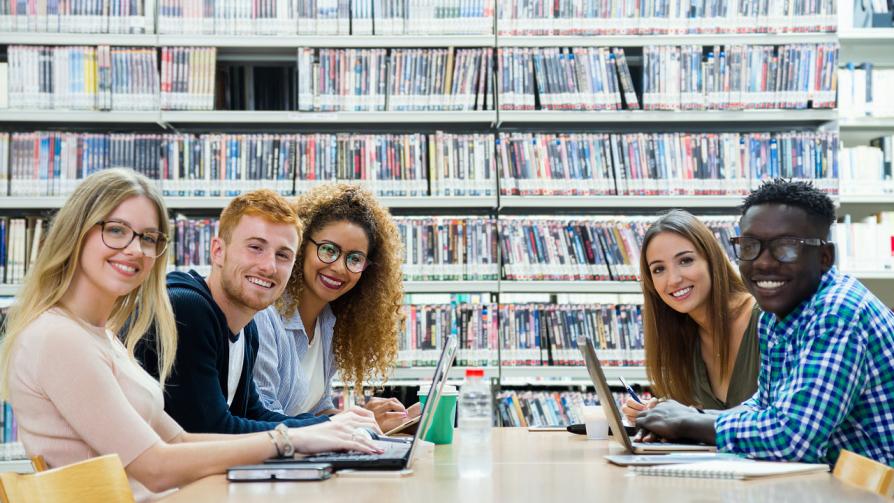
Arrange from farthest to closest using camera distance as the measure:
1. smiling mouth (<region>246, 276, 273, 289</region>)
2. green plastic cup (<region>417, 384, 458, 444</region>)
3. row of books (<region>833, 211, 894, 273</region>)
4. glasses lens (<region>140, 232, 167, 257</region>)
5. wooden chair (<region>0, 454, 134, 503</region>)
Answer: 1. row of books (<region>833, 211, 894, 273</region>)
2. smiling mouth (<region>246, 276, 273, 289</region>)
3. green plastic cup (<region>417, 384, 458, 444</region>)
4. glasses lens (<region>140, 232, 167, 257</region>)
5. wooden chair (<region>0, 454, 134, 503</region>)

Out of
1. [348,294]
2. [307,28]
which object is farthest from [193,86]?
[348,294]

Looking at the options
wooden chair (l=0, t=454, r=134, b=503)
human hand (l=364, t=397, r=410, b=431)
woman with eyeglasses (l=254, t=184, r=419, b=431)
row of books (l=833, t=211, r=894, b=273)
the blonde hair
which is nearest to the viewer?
wooden chair (l=0, t=454, r=134, b=503)

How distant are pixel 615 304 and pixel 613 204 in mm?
423

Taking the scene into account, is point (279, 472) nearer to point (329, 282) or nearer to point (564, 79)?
point (329, 282)

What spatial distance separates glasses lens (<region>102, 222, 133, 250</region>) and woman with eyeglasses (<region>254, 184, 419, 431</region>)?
79 centimetres

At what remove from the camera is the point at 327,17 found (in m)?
3.73

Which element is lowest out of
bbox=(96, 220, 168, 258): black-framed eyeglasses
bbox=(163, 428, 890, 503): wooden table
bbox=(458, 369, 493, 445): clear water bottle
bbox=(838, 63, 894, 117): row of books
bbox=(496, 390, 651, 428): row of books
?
bbox=(496, 390, 651, 428): row of books

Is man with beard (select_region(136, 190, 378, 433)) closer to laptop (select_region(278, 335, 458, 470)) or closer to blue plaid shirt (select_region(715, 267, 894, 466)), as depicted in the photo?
laptop (select_region(278, 335, 458, 470))

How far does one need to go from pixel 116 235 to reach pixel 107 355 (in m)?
0.24

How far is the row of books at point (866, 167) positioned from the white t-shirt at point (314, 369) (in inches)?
92.4

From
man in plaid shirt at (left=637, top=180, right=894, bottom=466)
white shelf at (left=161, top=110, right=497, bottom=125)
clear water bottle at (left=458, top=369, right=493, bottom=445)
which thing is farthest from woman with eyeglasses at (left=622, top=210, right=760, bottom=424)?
white shelf at (left=161, top=110, right=497, bottom=125)

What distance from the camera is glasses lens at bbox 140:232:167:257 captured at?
5.74 feet

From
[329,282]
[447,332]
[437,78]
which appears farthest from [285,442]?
[437,78]

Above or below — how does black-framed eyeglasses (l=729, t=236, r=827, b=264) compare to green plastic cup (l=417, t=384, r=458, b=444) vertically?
above
